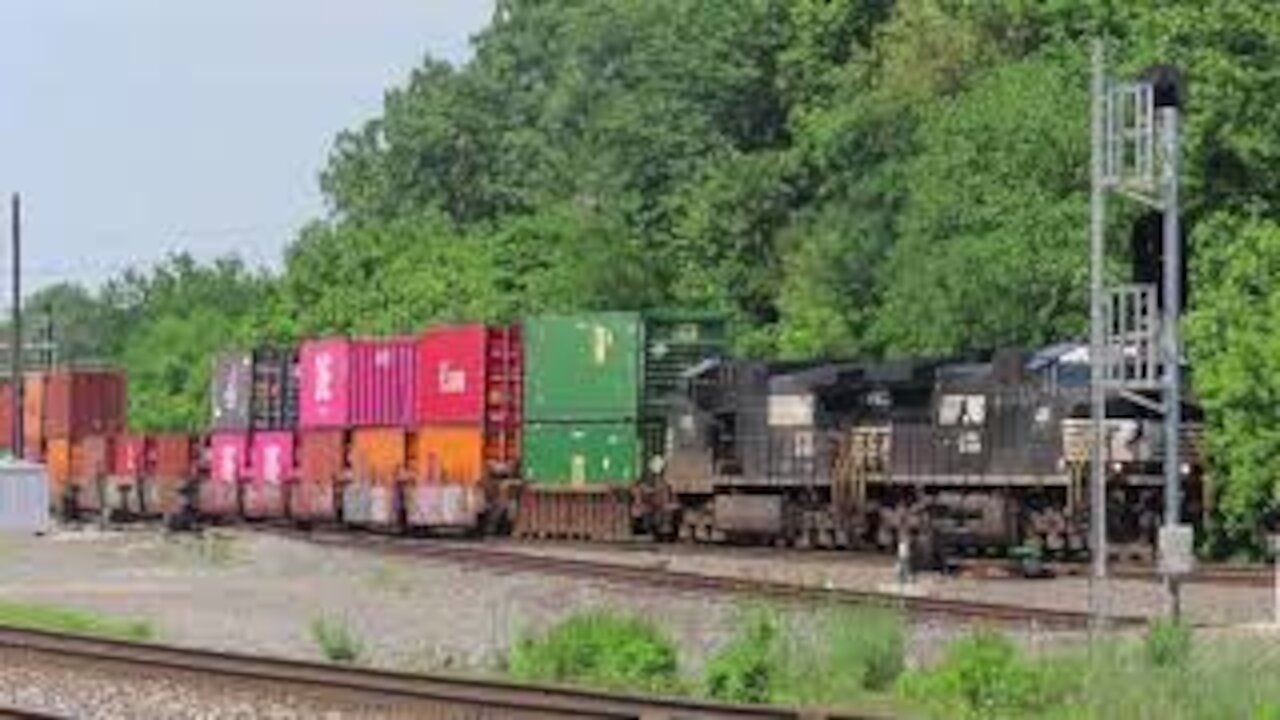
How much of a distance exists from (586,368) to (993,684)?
85.8ft

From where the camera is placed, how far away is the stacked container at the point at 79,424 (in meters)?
62.9

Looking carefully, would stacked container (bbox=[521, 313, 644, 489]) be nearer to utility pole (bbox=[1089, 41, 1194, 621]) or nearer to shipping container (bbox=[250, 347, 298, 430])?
shipping container (bbox=[250, 347, 298, 430])

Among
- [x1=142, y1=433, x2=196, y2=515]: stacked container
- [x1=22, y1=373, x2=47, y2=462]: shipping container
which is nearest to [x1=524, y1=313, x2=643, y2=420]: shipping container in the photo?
[x1=142, y1=433, x2=196, y2=515]: stacked container

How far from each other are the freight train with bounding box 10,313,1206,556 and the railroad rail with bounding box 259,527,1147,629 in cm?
312

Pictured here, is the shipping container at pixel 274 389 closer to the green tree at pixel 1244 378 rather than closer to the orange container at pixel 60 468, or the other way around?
the orange container at pixel 60 468

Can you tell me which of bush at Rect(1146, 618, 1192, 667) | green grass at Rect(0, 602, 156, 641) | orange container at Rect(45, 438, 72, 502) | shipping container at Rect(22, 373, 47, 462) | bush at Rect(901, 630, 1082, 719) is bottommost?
green grass at Rect(0, 602, 156, 641)

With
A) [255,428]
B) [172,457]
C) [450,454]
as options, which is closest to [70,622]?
[450,454]

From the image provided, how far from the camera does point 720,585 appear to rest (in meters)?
27.2

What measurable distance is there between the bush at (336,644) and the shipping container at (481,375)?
70.9 ft

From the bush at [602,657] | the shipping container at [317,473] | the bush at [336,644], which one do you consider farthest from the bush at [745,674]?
the shipping container at [317,473]

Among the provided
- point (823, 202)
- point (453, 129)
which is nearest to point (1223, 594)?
point (823, 202)

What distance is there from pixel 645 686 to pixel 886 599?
5.90 meters

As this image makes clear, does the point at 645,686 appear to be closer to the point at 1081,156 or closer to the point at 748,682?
the point at 748,682

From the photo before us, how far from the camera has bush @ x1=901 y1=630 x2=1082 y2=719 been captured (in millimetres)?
15930
